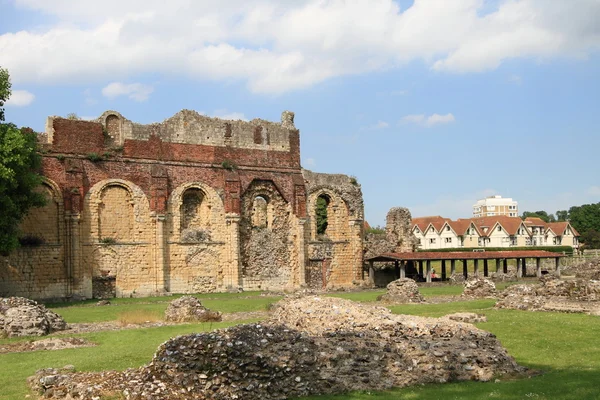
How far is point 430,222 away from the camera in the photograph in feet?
329

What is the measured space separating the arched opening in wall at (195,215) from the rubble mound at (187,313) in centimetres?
1451

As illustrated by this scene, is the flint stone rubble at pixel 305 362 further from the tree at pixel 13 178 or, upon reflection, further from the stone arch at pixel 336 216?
the stone arch at pixel 336 216

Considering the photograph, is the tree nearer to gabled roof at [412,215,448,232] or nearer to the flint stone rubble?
the flint stone rubble

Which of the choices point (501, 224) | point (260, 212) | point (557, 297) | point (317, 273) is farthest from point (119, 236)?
point (501, 224)

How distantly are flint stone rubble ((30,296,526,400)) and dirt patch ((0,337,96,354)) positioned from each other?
4.83 m

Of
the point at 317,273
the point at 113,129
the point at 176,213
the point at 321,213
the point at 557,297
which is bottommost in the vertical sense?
the point at 317,273

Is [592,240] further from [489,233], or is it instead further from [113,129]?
[113,129]

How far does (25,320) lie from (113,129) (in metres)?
16.8

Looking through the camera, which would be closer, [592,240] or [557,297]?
[557,297]

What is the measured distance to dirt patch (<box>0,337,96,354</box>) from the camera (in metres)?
15.9

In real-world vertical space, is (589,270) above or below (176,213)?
below

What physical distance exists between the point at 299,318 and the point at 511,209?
165 meters

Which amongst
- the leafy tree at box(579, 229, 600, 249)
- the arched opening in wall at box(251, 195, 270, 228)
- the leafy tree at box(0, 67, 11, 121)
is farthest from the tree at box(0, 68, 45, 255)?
the leafy tree at box(579, 229, 600, 249)

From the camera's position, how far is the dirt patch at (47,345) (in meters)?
15.9
